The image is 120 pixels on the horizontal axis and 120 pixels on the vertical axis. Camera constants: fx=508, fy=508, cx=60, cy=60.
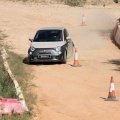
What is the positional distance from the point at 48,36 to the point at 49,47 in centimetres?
122

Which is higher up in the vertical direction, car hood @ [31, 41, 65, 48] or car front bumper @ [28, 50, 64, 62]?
car hood @ [31, 41, 65, 48]

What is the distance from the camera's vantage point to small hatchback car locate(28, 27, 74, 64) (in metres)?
22.2

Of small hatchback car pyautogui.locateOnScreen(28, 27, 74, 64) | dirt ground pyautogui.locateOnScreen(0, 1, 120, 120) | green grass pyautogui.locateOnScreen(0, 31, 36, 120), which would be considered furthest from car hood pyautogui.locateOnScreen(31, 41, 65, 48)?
green grass pyautogui.locateOnScreen(0, 31, 36, 120)

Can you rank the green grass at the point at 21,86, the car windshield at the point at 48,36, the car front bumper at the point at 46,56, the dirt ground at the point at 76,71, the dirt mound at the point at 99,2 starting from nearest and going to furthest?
the green grass at the point at 21,86 < the dirt ground at the point at 76,71 < the car front bumper at the point at 46,56 < the car windshield at the point at 48,36 < the dirt mound at the point at 99,2

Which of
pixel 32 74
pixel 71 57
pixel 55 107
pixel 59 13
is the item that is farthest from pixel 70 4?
pixel 55 107

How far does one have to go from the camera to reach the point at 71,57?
24.6 meters

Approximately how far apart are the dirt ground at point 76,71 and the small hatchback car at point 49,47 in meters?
0.34

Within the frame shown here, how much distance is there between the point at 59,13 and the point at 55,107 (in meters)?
35.3

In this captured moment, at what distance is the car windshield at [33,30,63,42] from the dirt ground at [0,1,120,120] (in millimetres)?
1242

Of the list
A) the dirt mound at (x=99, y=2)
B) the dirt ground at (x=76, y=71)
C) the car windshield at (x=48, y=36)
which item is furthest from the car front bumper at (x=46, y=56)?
the dirt mound at (x=99, y=2)

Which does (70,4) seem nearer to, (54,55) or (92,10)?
(92,10)

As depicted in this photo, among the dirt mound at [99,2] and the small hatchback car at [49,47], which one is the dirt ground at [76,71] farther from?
the dirt mound at [99,2]

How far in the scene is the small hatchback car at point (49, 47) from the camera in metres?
22.2

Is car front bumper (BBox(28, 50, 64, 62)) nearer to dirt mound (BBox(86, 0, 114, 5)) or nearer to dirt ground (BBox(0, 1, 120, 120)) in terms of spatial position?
dirt ground (BBox(0, 1, 120, 120))
